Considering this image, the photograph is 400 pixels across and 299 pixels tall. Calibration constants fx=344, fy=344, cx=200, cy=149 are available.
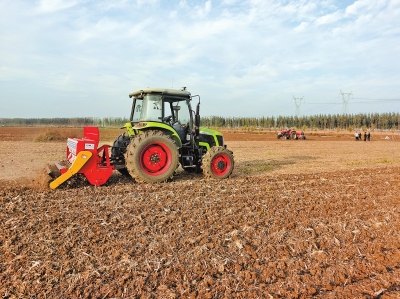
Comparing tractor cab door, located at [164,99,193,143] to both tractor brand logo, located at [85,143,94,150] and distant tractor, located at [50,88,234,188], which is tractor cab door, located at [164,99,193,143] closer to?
distant tractor, located at [50,88,234,188]

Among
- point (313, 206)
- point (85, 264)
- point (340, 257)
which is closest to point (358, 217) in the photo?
point (313, 206)

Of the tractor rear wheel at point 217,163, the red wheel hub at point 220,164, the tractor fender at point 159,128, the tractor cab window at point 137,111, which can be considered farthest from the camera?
the red wheel hub at point 220,164

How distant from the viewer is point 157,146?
8.39 m

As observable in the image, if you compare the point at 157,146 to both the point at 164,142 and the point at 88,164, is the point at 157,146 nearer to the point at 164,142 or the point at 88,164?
the point at 164,142

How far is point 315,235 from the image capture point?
16.3ft

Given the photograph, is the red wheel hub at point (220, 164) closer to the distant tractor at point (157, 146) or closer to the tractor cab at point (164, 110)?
the distant tractor at point (157, 146)

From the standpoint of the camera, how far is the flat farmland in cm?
356

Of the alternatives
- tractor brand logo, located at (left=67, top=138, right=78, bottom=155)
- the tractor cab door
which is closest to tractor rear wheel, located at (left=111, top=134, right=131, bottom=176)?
tractor brand logo, located at (left=67, top=138, right=78, bottom=155)

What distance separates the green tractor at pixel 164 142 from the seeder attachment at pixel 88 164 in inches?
21.9

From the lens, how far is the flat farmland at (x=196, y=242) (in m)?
3.56

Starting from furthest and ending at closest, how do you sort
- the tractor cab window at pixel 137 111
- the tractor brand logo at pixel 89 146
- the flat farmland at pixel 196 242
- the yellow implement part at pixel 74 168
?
the tractor cab window at pixel 137 111 → the tractor brand logo at pixel 89 146 → the yellow implement part at pixel 74 168 → the flat farmland at pixel 196 242

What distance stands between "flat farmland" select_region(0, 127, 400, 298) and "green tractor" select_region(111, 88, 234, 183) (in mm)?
721

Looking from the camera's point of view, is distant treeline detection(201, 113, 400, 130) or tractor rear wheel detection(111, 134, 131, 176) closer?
tractor rear wheel detection(111, 134, 131, 176)

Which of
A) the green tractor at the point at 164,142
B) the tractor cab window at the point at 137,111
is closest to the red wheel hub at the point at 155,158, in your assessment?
the green tractor at the point at 164,142
